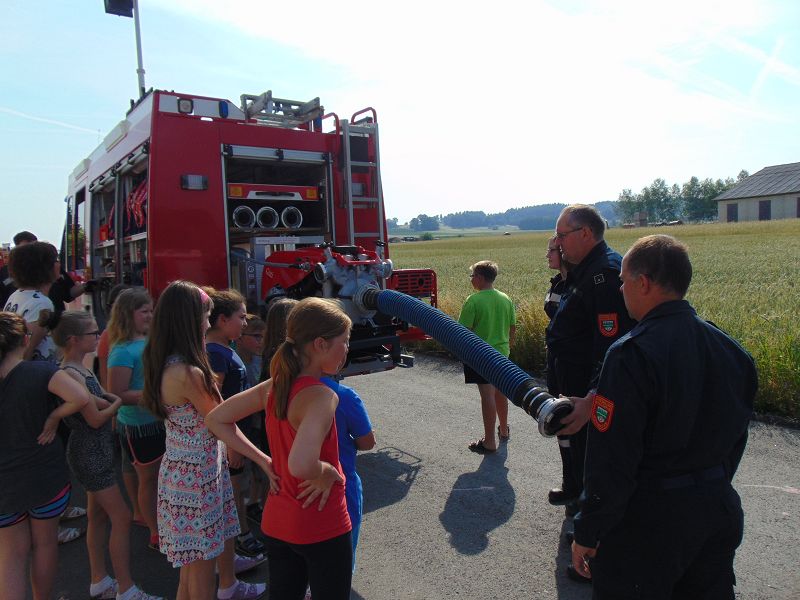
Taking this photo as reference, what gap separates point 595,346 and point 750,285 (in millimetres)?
14361

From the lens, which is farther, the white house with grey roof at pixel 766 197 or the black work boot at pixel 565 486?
the white house with grey roof at pixel 766 197

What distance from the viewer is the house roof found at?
72012 mm

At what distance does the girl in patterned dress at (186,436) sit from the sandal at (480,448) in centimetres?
272

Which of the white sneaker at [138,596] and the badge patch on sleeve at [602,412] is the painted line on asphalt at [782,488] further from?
the white sneaker at [138,596]

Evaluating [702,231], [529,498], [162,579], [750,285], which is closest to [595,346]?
[529,498]

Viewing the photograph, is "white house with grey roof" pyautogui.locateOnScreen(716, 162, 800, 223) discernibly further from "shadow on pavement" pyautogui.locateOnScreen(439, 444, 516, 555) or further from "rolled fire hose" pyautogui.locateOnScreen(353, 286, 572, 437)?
"rolled fire hose" pyautogui.locateOnScreen(353, 286, 572, 437)

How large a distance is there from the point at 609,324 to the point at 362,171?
152 inches

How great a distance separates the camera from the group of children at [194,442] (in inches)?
81.8

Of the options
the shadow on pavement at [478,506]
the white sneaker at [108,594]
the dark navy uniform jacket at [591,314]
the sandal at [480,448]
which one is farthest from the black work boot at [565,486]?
the white sneaker at [108,594]

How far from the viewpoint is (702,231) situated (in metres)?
48.3

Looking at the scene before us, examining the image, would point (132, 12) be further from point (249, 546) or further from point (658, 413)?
point (658, 413)

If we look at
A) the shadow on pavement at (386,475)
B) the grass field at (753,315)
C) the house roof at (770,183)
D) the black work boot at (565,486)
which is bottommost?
the shadow on pavement at (386,475)

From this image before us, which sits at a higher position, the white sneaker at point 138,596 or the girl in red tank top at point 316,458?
the girl in red tank top at point 316,458

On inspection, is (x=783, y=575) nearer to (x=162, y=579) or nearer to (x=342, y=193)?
(x=162, y=579)
